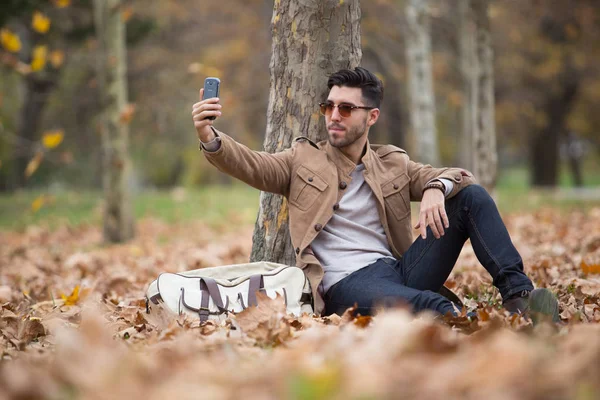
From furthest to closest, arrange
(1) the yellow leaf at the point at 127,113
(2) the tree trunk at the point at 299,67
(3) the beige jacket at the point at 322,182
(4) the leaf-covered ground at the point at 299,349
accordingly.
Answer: (1) the yellow leaf at the point at 127,113 → (2) the tree trunk at the point at 299,67 → (3) the beige jacket at the point at 322,182 → (4) the leaf-covered ground at the point at 299,349

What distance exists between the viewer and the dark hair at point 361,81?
402 centimetres

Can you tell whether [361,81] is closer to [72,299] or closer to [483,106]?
[72,299]

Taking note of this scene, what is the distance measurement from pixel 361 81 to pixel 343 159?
0.49 meters

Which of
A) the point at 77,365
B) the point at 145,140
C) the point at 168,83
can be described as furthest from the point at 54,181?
the point at 77,365

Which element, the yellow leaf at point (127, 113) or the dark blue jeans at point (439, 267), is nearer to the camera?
the dark blue jeans at point (439, 267)

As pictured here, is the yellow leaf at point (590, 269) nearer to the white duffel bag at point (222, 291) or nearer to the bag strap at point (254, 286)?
the white duffel bag at point (222, 291)

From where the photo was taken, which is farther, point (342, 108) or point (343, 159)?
point (343, 159)

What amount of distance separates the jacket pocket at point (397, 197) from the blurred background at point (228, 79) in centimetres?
1069

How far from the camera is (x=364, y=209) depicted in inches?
161

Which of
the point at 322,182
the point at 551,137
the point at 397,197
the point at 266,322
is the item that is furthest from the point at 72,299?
the point at 551,137

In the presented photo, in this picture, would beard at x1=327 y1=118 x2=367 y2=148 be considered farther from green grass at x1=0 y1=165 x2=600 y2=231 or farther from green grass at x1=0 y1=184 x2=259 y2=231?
green grass at x1=0 y1=184 x2=259 y2=231

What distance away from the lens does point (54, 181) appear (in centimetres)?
2483

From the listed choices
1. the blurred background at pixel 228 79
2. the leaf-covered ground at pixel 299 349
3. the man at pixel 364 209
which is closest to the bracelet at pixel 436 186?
the man at pixel 364 209

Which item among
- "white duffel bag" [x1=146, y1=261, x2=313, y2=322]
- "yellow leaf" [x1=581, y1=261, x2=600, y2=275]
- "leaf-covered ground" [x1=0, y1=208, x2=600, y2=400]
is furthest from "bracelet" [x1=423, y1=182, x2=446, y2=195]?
"yellow leaf" [x1=581, y1=261, x2=600, y2=275]
